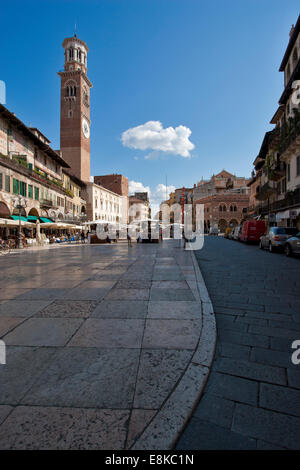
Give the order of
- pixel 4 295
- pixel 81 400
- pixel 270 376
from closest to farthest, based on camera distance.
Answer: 1. pixel 81 400
2. pixel 270 376
3. pixel 4 295

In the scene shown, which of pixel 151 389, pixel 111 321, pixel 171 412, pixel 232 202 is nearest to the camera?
pixel 171 412

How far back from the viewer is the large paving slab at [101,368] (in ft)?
5.82

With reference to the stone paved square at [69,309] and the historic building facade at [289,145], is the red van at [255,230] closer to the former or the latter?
the historic building facade at [289,145]

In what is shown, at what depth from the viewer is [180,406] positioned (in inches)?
79.3

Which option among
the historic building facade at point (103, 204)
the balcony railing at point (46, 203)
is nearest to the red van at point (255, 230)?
the balcony railing at point (46, 203)

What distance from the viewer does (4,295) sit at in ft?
18.1

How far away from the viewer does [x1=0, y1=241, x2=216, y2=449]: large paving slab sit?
5.82 ft

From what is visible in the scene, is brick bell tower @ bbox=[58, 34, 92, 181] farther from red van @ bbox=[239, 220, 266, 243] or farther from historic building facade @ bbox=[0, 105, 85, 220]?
red van @ bbox=[239, 220, 266, 243]

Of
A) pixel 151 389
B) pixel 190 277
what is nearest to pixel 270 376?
pixel 151 389

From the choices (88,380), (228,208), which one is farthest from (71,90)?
(88,380)

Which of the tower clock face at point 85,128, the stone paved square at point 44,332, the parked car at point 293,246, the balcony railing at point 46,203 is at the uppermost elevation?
the tower clock face at point 85,128

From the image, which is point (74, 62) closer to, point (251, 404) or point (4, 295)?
point (4, 295)

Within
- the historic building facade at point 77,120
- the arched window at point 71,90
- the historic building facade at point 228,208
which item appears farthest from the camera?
the historic building facade at point 228,208

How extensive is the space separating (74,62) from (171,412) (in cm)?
6868
